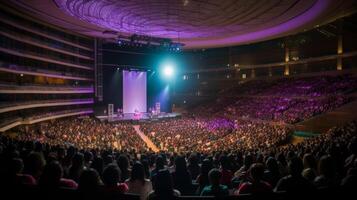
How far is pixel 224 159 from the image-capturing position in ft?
26.1

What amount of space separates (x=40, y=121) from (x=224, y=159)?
35043 millimetres

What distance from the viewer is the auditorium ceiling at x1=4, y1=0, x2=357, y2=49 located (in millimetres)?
27438

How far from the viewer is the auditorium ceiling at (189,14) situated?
27.4 meters

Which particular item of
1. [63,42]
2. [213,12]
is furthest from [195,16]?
[63,42]

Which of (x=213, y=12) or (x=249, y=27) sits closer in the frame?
(x=213, y=12)

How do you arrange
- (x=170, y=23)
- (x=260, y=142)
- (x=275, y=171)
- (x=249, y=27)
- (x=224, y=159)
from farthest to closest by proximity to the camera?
(x=249, y=27) → (x=170, y=23) → (x=260, y=142) → (x=224, y=159) → (x=275, y=171)

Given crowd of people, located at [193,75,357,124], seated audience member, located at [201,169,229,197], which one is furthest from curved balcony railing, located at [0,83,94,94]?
seated audience member, located at [201,169,229,197]

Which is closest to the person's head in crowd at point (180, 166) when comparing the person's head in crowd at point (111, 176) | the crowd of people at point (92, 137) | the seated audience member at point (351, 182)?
the person's head in crowd at point (111, 176)

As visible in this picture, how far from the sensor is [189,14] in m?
31.0

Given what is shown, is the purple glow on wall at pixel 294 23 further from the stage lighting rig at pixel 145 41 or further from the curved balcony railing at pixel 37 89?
the curved balcony railing at pixel 37 89

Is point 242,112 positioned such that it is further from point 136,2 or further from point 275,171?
point 275,171

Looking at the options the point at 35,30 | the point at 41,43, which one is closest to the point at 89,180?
→ the point at 35,30

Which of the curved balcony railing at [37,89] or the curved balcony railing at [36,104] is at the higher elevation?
the curved balcony railing at [37,89]

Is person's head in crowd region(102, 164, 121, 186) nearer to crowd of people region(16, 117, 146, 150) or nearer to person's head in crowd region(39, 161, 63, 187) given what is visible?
person's head in crowd region(39, 161, 63, 187)
